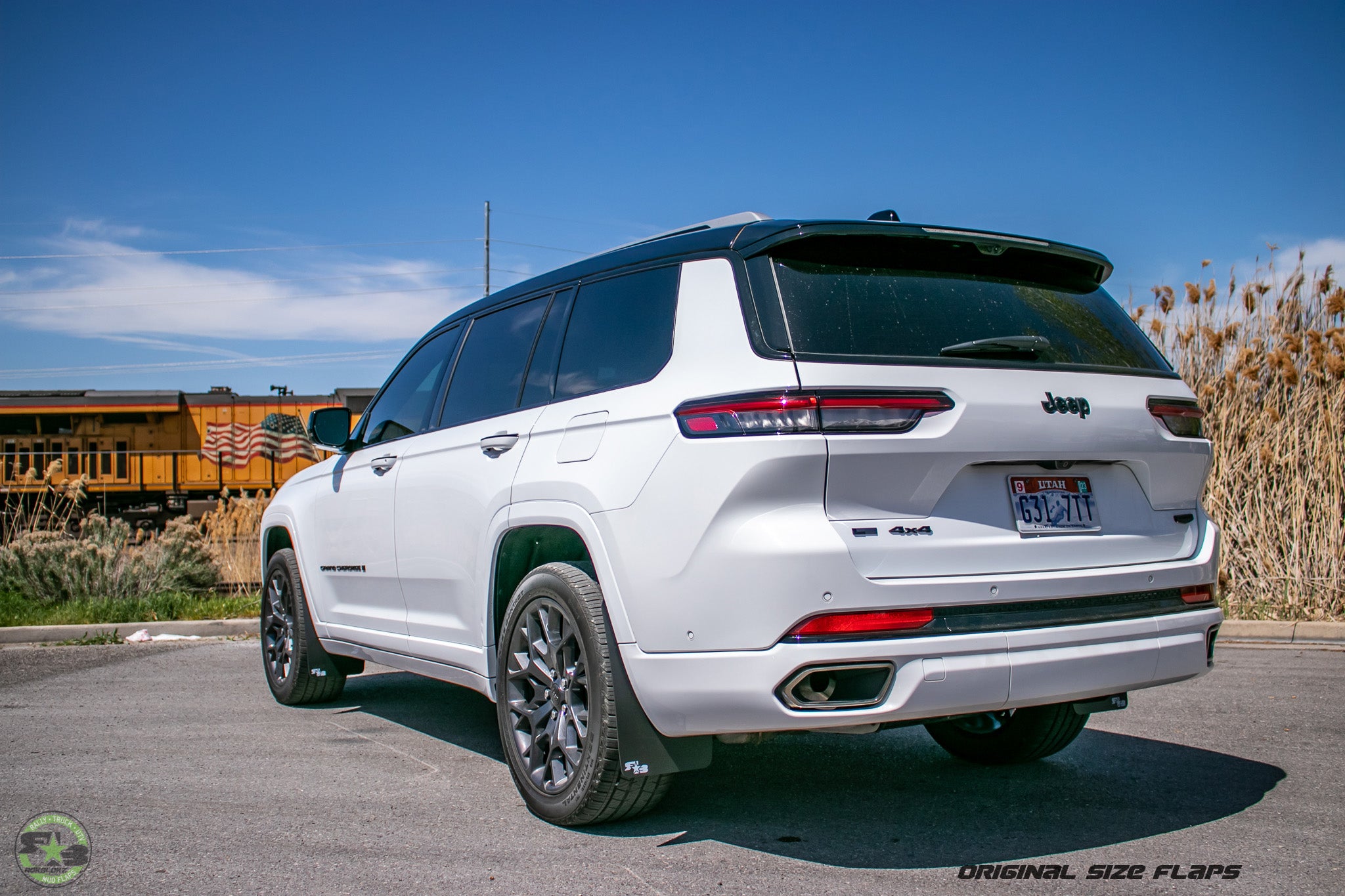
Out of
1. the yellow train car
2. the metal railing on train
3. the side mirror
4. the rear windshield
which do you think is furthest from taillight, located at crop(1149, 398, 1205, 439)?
the metal railing on train

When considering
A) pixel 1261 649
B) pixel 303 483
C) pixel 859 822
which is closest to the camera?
pixel 859 822

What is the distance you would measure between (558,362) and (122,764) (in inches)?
106

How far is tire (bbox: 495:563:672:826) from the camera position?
10.6 ft

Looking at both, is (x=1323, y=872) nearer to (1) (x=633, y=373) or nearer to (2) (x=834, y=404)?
(2) (x=834, y=404)

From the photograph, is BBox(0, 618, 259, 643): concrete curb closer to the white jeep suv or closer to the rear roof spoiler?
the white jeep suv

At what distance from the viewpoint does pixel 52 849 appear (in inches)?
136

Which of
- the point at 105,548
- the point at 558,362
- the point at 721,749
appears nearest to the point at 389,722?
the point at 721,749

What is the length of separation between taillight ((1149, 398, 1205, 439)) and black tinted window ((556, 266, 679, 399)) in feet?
5.22

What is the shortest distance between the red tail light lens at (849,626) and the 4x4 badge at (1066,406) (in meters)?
0.81

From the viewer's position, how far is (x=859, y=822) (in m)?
3.57

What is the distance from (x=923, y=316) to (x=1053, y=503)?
2.24 feet

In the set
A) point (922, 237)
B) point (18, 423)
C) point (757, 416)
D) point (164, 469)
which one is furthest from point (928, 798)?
point (18, 423)

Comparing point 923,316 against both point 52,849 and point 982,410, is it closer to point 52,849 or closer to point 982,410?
point 982,410

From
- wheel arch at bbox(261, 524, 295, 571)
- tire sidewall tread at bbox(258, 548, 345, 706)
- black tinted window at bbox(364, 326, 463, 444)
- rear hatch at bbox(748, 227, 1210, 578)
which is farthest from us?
wheel arch at bbox(261, 524, 295, 571)
